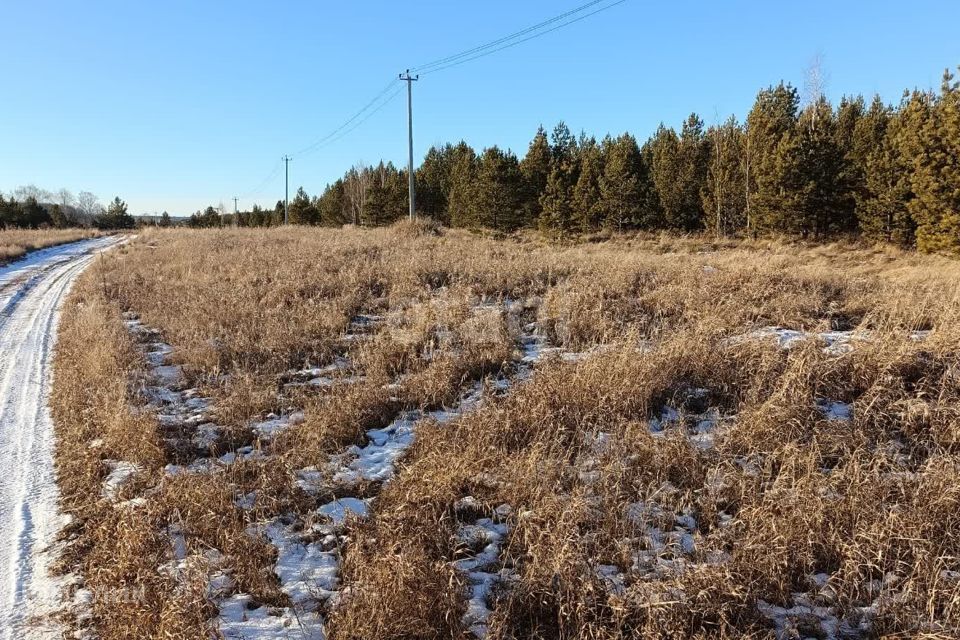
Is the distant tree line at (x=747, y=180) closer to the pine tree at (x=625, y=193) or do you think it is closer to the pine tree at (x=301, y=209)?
the pine tree at (x=625, y=193)

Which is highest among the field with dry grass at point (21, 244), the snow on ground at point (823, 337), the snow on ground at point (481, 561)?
the field with dry grass at point (21, 244)

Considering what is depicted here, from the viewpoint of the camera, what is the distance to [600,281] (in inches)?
355

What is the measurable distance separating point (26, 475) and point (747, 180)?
3615cm

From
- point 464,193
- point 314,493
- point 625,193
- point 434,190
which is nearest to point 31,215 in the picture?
point 434,190

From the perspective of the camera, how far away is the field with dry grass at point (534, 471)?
2875 millimetres

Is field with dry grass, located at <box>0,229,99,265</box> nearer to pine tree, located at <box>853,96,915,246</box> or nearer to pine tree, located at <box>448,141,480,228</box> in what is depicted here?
pine tree, located at <box>448,141,480,228</box>

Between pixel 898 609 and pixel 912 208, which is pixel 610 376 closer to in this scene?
pixel 898 609

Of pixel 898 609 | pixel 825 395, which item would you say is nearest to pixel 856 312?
pixel 825 395

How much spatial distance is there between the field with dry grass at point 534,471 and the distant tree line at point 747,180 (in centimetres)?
2232

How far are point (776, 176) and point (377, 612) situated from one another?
3219cm

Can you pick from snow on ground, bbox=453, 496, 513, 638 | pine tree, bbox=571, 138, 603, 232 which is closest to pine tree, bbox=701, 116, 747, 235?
pine tree, bbox=571, 138, 603, 232

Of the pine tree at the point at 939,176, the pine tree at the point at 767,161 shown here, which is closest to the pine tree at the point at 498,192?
the pine tree at the point at 767,161

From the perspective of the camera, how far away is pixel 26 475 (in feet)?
15.1

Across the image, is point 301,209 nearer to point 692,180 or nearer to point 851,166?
point 692,180
